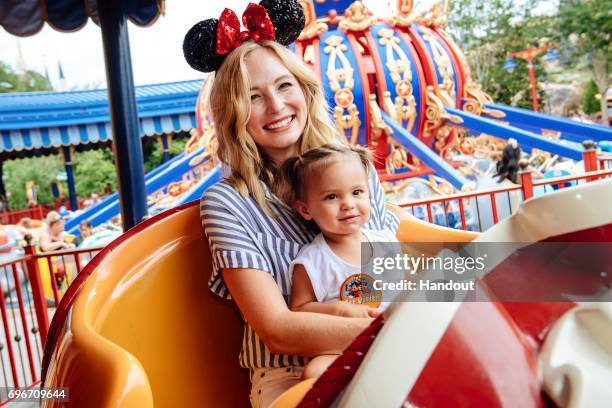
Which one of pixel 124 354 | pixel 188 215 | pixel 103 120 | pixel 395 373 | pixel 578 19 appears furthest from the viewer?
pixel 578 19

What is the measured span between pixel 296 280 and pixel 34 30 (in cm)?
222

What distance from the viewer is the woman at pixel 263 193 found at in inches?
33.7

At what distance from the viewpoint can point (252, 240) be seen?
3.12ft

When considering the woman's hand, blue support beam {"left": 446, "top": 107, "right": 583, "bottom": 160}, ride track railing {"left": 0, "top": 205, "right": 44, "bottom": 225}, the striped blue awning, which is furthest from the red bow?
ride track railing {"left": 0, "top": 205, "right": 44, "bottom": 225}

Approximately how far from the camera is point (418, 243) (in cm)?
117

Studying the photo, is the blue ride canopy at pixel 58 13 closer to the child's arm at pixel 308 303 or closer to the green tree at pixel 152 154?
the child's arm at pixel 308 303

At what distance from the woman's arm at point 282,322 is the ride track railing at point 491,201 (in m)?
1.40

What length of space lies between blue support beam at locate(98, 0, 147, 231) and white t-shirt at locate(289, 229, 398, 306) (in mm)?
1629

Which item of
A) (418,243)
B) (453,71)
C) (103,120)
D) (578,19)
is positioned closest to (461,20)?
(578,19)

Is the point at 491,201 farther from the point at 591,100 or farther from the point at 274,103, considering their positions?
the point at 591,100

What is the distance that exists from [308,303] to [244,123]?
34cm

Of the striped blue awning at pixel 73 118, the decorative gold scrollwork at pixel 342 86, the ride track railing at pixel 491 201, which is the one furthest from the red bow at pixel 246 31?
the striped blue awning at pixel 73 118

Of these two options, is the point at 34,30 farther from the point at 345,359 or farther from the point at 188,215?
the point at 345,359

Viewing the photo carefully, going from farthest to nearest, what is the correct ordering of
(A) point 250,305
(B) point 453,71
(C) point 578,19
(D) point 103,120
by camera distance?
(C) point 578,19
(D) point 103,120
(B) point 453,71
(A) point 250,305
